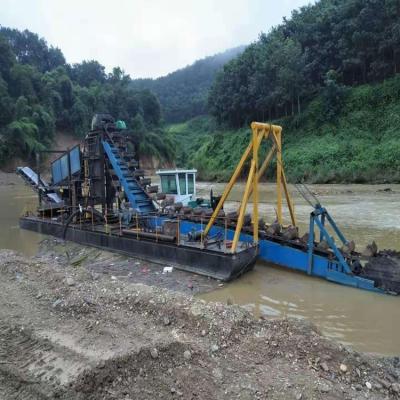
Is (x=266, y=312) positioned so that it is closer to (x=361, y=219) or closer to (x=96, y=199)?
(x=96, y=199)

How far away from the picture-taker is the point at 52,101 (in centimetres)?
7319

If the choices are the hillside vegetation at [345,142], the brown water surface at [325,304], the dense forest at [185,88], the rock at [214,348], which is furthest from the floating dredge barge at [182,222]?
the dense forest at [185,88]

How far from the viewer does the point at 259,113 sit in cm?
6156

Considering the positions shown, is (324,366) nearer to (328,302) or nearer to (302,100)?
(328,302)

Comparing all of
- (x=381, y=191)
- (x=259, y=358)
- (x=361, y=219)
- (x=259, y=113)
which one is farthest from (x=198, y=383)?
(x=259, y=113)

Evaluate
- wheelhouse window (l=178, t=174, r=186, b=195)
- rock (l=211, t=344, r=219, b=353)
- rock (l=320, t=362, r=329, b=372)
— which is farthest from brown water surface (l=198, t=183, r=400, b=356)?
wheelhouse window (l=178, t=174, r=186, b=195)

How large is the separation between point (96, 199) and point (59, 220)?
91.0 inches

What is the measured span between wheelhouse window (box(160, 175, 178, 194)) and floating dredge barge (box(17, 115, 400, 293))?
0.20 ft

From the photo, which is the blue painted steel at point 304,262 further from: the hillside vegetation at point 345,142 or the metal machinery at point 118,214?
the hillside vegetation at point 345,142

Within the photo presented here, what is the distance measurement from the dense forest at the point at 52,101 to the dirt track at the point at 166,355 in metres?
55.8

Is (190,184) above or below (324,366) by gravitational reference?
above

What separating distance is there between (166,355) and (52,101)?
7706 centimetres

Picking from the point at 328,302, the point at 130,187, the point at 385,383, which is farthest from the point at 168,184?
the point at 385,383

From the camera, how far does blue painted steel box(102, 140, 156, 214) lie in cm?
1298
